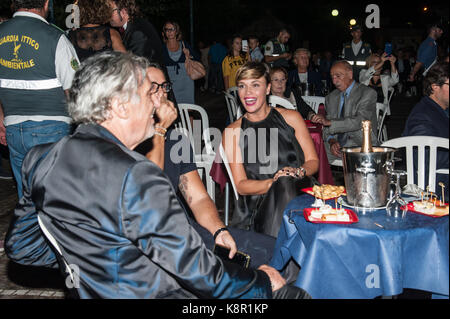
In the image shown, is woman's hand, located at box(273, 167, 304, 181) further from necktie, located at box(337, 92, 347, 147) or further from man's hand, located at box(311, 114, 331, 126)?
necktie, located at box(337, 92, 347, 147)

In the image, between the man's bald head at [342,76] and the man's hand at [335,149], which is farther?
the man's bald head at [342,76]

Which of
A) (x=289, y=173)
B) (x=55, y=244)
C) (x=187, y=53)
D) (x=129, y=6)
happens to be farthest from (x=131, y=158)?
(x=187, y=53)

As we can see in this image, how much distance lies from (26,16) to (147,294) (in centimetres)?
235

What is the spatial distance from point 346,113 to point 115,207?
13.4 ft

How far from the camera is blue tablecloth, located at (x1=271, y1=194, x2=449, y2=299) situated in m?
2.01

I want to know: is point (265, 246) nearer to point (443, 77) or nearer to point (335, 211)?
point (335, 211)

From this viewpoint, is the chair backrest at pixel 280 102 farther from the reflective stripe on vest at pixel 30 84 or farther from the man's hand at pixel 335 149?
the reflective stripe on vest at pixel 30 84

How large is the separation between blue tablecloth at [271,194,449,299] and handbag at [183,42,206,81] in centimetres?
457

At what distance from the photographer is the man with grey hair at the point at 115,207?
1412 mm

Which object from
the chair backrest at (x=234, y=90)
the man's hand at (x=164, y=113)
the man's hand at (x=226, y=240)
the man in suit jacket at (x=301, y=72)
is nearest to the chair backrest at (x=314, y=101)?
the man in suit jacket at (x=301, y=72)

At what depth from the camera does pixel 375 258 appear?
204 cm

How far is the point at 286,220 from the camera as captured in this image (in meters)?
2.42

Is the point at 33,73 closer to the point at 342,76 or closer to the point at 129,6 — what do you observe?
the point at 129,6

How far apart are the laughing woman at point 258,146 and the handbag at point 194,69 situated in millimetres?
2977
